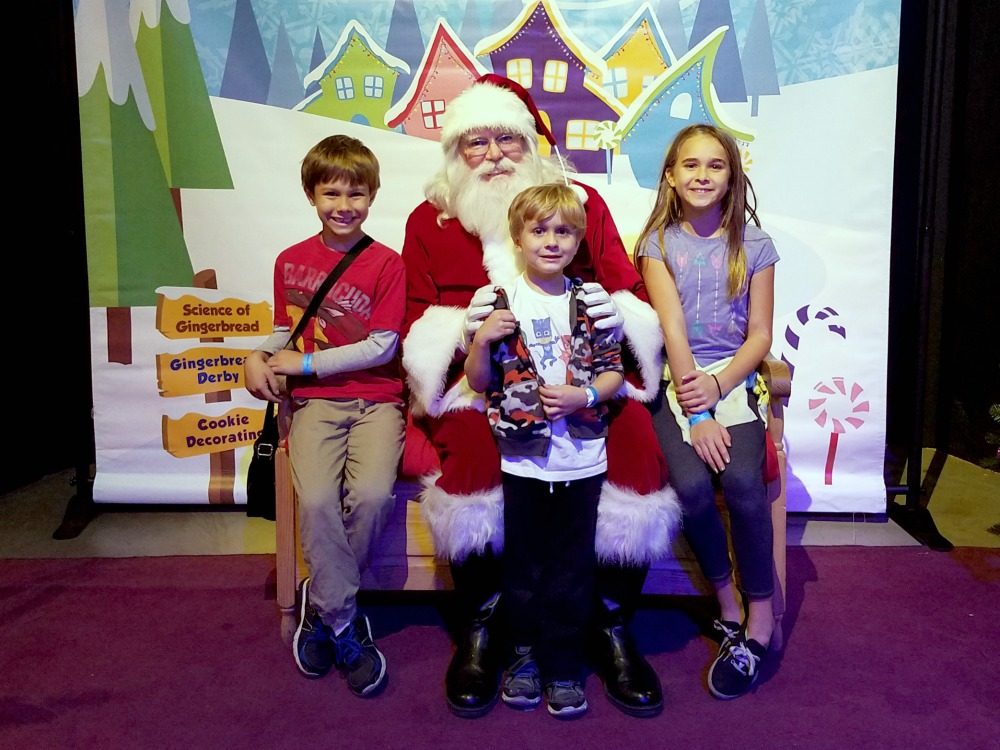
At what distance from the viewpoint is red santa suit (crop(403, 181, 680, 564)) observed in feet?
6.28

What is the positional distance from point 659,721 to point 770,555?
52 centimetres

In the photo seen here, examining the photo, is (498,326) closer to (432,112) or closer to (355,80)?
(432,112)

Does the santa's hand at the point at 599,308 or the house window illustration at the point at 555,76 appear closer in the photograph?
the santa's hand at the point at 599,308

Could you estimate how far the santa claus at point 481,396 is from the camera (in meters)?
1.90

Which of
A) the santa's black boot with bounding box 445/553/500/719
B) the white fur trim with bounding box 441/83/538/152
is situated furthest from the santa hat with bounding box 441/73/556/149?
the santa's black boot with bounding box 445/553/500/719

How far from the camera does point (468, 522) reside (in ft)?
6.27

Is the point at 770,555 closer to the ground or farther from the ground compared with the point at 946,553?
farther from the ground

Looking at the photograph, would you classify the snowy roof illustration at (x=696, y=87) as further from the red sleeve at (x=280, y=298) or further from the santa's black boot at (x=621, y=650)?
the santa's black boot at (x=621, y=650)

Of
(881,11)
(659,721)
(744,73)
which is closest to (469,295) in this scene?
(659,721)

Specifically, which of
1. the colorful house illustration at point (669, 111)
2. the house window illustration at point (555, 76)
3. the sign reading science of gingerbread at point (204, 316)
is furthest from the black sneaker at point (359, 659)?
the house window illustration at point (555, 76)

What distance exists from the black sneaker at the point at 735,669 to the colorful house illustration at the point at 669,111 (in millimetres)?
1742

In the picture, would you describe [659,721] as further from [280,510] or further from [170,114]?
[170,114]

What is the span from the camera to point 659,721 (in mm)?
1797

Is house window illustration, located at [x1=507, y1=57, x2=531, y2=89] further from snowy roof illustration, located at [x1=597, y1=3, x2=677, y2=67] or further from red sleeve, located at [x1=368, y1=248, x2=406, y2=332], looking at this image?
red sleeve, located at [x1=368, y1=248, x2=406, y2=332]
